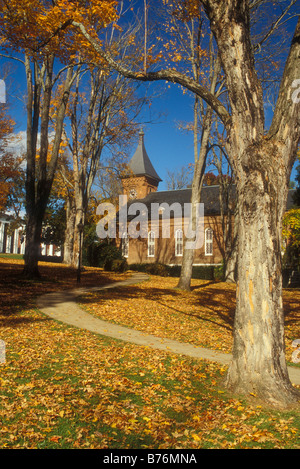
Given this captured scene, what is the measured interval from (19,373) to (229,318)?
321 inches

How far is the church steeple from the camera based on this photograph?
4916 centimetres

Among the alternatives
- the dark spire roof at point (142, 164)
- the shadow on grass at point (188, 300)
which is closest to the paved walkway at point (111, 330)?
the shadow on grass at point (188, 300)

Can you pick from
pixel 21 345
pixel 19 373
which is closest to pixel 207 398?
pixel 19 373

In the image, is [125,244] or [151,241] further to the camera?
[125,244]

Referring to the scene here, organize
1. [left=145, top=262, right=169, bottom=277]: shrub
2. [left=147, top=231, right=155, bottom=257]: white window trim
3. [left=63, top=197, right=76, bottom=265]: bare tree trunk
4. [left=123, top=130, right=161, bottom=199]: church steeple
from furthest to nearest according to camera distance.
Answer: [left=123, top=130, right=161, bottom=199]: church steeple, [left=147, top=231, right=155, bottom=257]: white window trim, [left=63, top=197, right=76, bottom=265]: bare tree trunk, [left=145, top=262, right=169, bottom=277]: shrub

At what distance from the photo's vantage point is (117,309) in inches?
495

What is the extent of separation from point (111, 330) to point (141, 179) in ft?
134

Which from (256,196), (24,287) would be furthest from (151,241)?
(256,196)

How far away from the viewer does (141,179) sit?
49.2 metres

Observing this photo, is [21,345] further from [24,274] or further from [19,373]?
[24,274]

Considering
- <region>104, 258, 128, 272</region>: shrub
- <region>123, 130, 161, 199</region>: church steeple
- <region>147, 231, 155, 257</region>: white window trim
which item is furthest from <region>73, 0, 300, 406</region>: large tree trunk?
<region>123, 130, 161, 199</region>: church steeple

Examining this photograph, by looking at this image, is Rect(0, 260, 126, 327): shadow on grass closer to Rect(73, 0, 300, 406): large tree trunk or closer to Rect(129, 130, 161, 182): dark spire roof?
Rect(73, 0, 300, 406): large tree trunk

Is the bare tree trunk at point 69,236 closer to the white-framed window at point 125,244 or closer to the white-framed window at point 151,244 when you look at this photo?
the white-framed window at point 151,244

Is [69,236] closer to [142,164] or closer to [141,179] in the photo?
[141,179]
